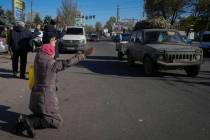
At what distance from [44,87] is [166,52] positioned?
7.80 m

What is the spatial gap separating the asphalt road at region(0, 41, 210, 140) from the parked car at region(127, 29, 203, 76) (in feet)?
1.75

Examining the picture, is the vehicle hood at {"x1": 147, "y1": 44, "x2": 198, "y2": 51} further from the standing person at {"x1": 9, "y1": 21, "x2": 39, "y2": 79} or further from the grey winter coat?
the grey winter coat

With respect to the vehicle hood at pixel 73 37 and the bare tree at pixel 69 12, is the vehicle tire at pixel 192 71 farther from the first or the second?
the bare tree at pixel 69 12

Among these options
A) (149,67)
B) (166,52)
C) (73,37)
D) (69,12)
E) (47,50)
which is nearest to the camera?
(47,50)

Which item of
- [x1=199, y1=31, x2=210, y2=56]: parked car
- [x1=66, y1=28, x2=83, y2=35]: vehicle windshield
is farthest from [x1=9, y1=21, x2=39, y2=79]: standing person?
[x1=199, y1=31, x2=210, y2=56]: parked car

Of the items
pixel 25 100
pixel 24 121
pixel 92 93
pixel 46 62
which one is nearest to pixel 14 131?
pixel 24 121

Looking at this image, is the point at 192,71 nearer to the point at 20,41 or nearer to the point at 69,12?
the point at 20,41

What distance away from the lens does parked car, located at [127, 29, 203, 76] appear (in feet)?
45.3

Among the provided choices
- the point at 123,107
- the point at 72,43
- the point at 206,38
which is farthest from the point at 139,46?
the point at 206,38

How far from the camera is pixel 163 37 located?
51.0 feet

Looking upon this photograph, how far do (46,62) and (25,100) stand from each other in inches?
120

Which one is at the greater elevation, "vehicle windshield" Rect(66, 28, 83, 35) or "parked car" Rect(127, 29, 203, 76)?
"vehicle windshield" Rect(66, 28, 83, 35)

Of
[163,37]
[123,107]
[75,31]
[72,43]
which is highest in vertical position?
[75,31]

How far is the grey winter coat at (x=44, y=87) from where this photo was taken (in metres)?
6.61
